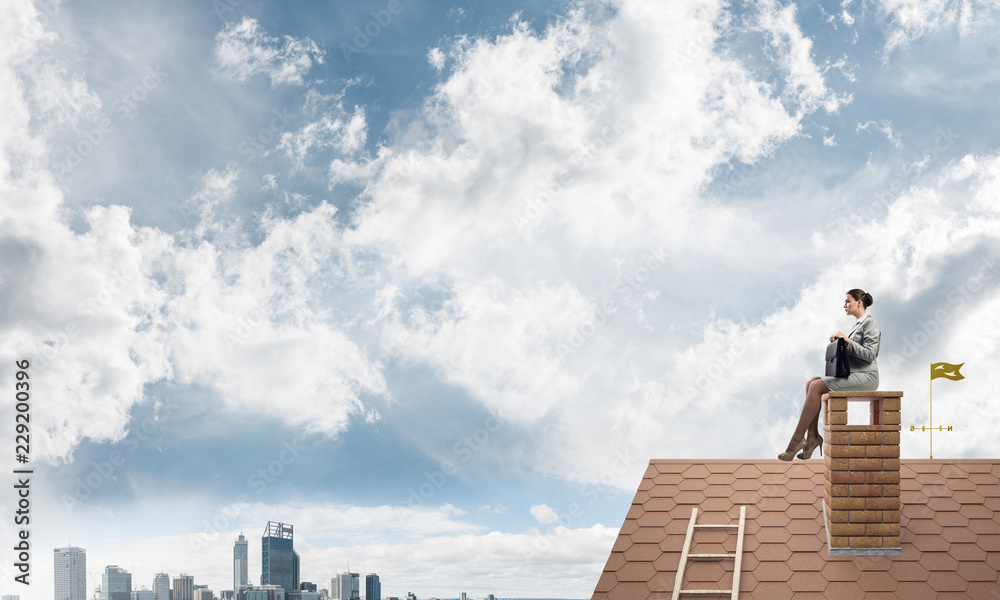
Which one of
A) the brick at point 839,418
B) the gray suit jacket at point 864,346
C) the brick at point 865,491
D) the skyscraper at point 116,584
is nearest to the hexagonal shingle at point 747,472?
the brick at point 865,491

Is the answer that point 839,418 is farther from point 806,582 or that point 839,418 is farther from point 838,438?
point 806,582

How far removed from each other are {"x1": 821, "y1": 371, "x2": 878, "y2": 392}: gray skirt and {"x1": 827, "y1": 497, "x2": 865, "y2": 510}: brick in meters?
1.53

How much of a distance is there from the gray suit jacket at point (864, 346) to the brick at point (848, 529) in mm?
2152

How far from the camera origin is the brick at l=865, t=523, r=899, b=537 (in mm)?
9289

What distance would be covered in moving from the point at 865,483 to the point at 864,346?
1.97m

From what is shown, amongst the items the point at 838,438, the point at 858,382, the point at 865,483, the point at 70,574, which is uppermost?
the point at 858,382

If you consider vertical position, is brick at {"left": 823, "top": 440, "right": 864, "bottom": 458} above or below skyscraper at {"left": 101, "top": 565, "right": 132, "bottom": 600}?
above

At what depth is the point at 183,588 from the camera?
6762 centimetres

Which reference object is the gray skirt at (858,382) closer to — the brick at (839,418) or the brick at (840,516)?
the brick at (839,418)

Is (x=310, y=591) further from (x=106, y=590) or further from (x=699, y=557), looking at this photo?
(x=699, y=557)

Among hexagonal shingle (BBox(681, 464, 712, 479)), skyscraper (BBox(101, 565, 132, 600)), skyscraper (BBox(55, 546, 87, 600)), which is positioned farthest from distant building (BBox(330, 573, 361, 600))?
hexagonal shingle (BBox(681, 464, 712, 479))

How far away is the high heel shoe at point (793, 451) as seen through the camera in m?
10.9

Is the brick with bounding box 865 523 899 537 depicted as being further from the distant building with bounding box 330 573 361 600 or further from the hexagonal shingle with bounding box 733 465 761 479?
the distant building with bounding box 330 573 361 600

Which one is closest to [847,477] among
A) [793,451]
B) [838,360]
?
[793,451]
